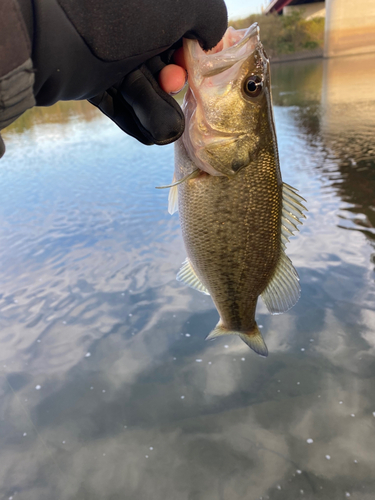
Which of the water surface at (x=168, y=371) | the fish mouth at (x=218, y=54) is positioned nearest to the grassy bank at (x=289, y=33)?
the water surface at (x=168, y=371)

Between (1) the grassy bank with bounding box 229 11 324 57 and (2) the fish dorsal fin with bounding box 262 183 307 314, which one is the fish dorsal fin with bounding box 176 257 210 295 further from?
(1) the grassy bank with bounding box 229 11 324 57

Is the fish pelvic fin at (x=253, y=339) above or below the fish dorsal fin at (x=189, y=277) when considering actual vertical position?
below

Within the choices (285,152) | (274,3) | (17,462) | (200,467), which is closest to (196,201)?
(200,467)

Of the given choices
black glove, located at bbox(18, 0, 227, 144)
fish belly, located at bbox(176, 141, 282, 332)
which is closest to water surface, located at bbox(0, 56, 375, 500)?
fish belly, located at bbox(176, 141, 282, 332)

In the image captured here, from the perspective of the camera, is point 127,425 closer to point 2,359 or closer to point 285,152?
point 2,359

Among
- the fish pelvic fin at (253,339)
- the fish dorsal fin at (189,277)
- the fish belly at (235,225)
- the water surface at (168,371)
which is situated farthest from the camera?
the water surface at (168,371)

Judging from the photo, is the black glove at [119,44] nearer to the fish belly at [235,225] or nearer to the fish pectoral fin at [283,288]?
the fish belly at [235,225]

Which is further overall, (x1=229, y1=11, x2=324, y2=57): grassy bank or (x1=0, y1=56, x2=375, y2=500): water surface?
(x1=229, y1=11, x2=324, y2=57): grassy bank

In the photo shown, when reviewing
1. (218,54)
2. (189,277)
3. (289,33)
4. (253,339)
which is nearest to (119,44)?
(218,54)
